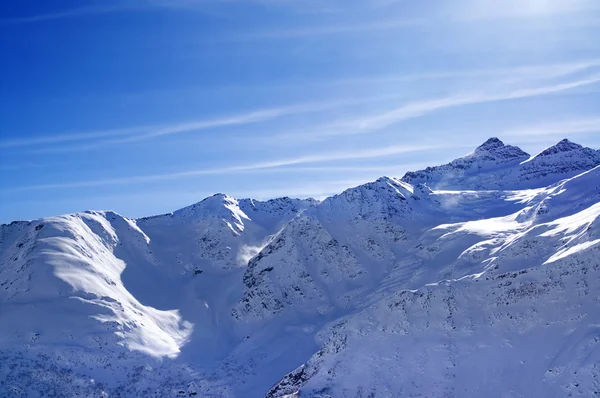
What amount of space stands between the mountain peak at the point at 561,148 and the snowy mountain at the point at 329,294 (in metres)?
0.53

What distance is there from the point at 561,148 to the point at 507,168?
54.2ft

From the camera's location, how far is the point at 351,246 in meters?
123

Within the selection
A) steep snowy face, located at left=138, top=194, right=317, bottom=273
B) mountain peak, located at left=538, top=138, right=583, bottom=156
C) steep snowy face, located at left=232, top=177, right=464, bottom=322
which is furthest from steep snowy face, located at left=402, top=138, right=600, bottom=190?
steep snowy face, located at left=138, top=194, right=317, bottom=273

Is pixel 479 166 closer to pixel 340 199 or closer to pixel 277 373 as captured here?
pixel 340 199

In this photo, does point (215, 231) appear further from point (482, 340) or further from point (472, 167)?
point (482, 340)

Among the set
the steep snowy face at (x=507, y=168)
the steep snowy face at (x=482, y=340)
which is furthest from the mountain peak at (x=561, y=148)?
the steep snowy face at (x=482, y=340)

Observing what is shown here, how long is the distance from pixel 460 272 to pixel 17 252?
87558 millimetres

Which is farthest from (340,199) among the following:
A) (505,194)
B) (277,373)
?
(277,373)

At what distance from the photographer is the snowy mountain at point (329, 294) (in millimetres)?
66750

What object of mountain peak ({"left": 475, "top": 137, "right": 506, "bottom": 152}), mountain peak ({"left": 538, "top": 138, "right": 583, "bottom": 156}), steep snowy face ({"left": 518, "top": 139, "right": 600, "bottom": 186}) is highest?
mountain peak ({"left": 475, "top": 137, "right": 506, "bottom": 152})

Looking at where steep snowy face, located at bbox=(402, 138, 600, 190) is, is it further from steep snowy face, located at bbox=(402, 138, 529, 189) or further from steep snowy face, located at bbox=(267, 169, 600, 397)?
steep snowy face, located at bbox=(267, 169, 600, 397)

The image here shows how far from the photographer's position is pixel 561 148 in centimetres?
16662

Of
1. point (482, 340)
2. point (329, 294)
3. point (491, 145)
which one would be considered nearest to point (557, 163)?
point (491, 145)

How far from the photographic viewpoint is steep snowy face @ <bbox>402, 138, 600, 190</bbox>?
154500 mm
